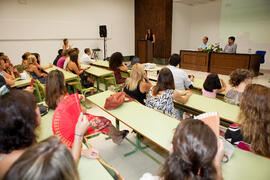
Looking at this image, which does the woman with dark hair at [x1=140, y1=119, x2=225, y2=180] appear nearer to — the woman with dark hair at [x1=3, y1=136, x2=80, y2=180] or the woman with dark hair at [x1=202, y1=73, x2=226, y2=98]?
the woman with dark hair at [x1=3, y1=136, x2=80, y2=180]

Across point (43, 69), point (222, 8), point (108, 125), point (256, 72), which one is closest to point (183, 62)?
point (256, 72)

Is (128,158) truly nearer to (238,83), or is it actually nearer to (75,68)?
(238,83)

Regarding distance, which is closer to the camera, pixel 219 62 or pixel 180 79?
pixel 180 79

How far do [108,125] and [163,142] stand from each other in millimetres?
918

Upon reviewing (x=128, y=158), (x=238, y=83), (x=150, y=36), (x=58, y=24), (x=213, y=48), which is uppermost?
(x=58, y=24)

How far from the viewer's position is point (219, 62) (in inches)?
287

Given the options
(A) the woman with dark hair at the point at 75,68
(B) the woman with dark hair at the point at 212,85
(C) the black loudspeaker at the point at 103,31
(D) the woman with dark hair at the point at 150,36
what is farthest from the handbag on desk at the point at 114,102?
(D) the woman with dark hair at the point at 150,36

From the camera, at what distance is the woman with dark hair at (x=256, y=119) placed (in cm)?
138

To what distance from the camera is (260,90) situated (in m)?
1.43

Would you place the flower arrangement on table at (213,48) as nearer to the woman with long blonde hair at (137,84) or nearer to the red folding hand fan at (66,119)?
the woman with long blonde hair at (137,84)

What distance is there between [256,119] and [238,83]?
4.39 feet

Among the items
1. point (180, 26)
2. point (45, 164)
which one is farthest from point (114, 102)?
point (180, 26)

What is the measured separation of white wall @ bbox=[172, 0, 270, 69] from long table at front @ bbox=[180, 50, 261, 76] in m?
2.05

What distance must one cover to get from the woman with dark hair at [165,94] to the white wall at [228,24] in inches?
306
